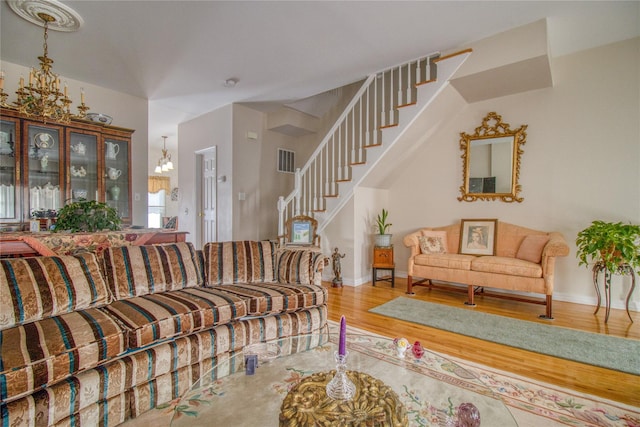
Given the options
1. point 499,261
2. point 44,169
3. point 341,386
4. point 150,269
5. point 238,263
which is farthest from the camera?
point 44,169

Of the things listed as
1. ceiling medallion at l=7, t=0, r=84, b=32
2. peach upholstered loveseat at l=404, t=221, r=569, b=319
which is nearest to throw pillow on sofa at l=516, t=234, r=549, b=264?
peach upholstered loveseat at l=404, t=221, r=569, b=319

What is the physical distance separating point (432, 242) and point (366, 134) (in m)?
1.67

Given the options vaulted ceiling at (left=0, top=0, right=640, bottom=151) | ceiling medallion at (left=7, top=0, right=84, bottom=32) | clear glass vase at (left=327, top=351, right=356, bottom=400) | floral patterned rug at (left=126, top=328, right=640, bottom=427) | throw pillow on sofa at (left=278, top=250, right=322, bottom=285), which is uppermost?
vaulted ceiling at (left=0, top=0, right=640, bottom=151)

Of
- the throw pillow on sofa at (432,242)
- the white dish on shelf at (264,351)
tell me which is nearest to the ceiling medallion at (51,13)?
the white dish on shelf at (264,351)

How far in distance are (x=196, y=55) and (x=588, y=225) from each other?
4.77 metres

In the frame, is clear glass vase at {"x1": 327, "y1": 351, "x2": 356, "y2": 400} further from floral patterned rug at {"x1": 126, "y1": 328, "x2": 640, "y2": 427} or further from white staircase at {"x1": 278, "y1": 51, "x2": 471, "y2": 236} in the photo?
white staircase at {"x1": 278, "y1": 51, "x2": 471, "y2": 236}

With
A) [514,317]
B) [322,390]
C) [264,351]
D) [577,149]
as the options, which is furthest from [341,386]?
[577,149]

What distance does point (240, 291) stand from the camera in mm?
2209

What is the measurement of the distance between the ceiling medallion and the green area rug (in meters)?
3.92

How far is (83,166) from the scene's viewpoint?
3.89 metres

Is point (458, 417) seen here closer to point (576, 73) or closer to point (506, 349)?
point (506, 349)

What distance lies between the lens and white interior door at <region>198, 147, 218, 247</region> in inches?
213

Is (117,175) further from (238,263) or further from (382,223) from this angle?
(382,223)

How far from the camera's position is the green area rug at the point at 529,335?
2.17 m
